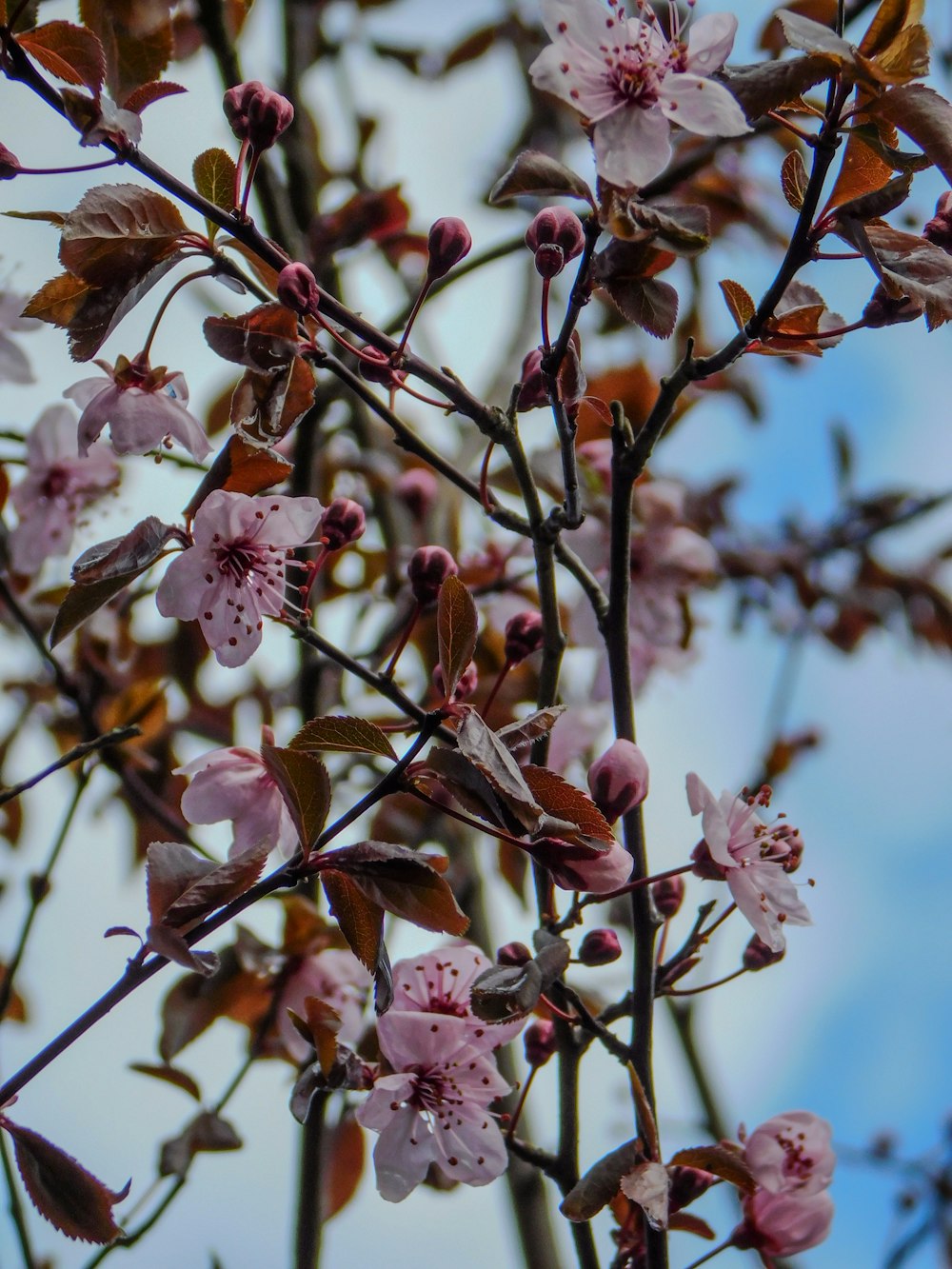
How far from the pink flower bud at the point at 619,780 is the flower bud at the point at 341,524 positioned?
333mm

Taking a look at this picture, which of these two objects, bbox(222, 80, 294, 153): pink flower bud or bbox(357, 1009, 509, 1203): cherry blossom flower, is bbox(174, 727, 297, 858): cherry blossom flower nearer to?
bbox(357, 1009, 509, 1203): cherry blossom flower

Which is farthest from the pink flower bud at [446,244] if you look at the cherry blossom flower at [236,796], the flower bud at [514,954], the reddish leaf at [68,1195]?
the reddish leaf at [68,1195]

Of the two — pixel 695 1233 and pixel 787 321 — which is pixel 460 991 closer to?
pixel 695 1233

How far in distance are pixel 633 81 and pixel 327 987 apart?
41.8 inches

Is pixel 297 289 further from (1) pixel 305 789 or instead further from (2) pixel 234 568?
(1) pixel 305 789

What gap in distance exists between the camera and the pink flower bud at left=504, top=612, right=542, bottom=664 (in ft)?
4.29

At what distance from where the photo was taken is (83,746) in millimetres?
1322

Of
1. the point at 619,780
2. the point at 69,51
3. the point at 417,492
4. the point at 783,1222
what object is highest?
the point at 417,492

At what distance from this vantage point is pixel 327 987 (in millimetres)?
1568

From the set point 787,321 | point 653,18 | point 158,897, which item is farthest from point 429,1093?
point 653,18

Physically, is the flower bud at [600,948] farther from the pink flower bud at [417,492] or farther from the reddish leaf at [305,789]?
the pink flower bud at [417,492]

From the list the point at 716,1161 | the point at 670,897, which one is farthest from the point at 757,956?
the point at 716,1161

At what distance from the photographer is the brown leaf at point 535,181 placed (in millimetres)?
992

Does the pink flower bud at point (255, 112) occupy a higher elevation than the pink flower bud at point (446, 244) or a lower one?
higher
